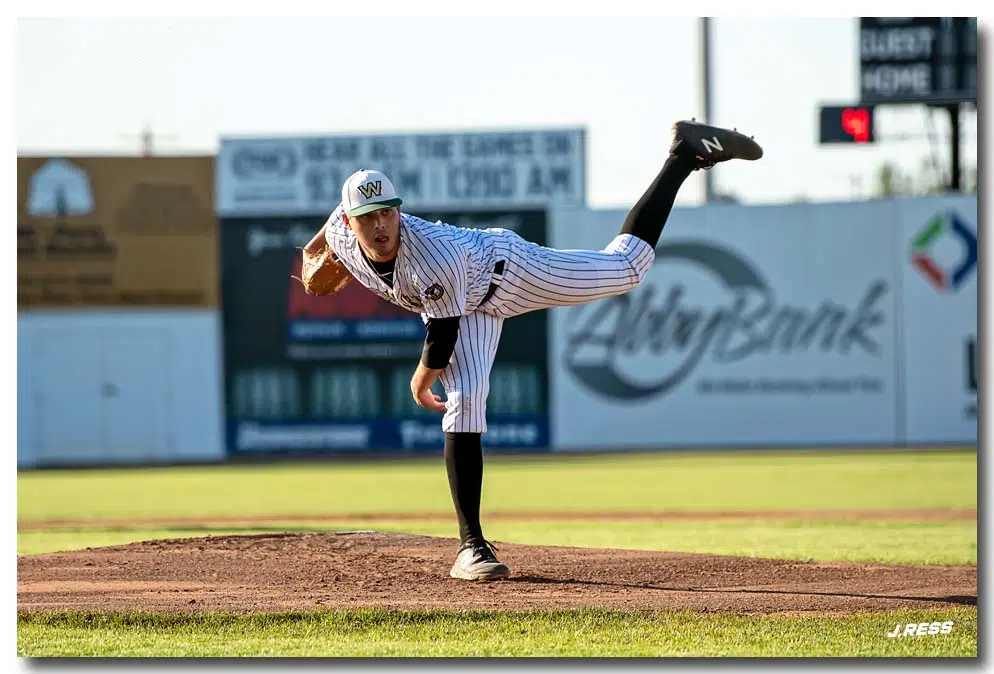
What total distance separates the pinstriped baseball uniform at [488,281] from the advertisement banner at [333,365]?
1380 centimetres

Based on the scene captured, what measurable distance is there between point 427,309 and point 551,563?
1381 mm

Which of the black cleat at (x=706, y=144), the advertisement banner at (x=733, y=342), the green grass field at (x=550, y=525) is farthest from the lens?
the advertisement banner at (x=733, y=342)

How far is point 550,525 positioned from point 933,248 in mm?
11937

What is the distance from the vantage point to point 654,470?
1587 cm

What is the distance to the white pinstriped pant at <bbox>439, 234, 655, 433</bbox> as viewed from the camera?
16.4 ft

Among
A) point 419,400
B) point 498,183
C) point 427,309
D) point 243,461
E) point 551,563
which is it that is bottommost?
point 243,461

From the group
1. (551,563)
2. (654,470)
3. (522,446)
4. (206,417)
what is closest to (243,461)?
(206,417)

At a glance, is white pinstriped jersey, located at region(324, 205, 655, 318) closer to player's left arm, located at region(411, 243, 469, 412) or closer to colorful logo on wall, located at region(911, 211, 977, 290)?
player's left arm, located at region(411, 243, 469, 412)

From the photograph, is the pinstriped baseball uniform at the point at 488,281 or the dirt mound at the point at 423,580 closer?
the dirt mound at the point at 423,580

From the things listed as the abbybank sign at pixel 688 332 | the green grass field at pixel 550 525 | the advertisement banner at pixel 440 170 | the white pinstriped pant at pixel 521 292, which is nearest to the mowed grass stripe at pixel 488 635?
the green grass field at pixel 550 525

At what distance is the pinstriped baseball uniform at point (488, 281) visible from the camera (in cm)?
488

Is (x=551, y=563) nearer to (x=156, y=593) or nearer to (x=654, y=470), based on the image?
(x=156, y=593)

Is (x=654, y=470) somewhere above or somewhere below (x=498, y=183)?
below

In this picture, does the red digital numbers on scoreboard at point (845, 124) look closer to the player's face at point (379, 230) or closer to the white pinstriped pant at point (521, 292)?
the white pinstriped pant at point (521, 292)
